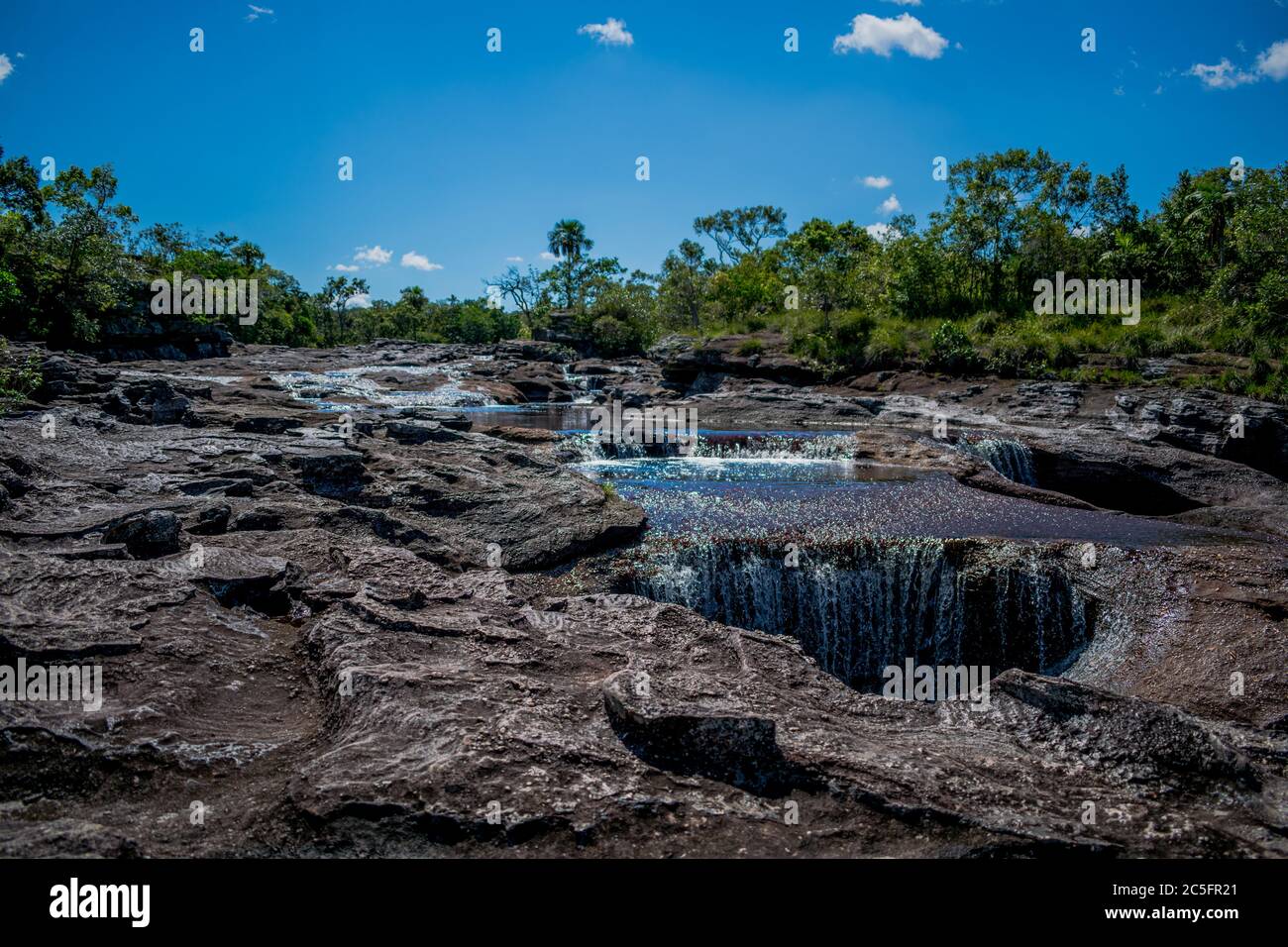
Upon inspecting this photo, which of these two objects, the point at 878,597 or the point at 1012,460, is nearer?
the point at 878,597

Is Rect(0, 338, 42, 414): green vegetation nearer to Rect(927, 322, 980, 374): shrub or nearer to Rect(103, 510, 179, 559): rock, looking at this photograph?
Rect(103, 510, 179, 559): rock

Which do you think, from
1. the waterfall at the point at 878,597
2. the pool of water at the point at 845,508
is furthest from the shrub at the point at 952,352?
the waterfall at the point at 878,597

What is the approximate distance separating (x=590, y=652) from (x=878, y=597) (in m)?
6.06

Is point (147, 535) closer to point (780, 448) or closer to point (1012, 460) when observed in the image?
point (780, 448)

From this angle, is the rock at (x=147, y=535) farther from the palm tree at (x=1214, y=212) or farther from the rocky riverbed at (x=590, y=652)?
the palm tree at (x=1214, y=212)

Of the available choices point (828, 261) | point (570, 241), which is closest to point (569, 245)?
point (570, 241)

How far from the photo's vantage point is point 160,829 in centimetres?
309

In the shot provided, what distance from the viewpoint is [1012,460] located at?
18516mm

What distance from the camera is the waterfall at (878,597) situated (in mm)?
9523

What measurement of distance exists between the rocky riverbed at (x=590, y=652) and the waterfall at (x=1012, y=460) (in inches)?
149
